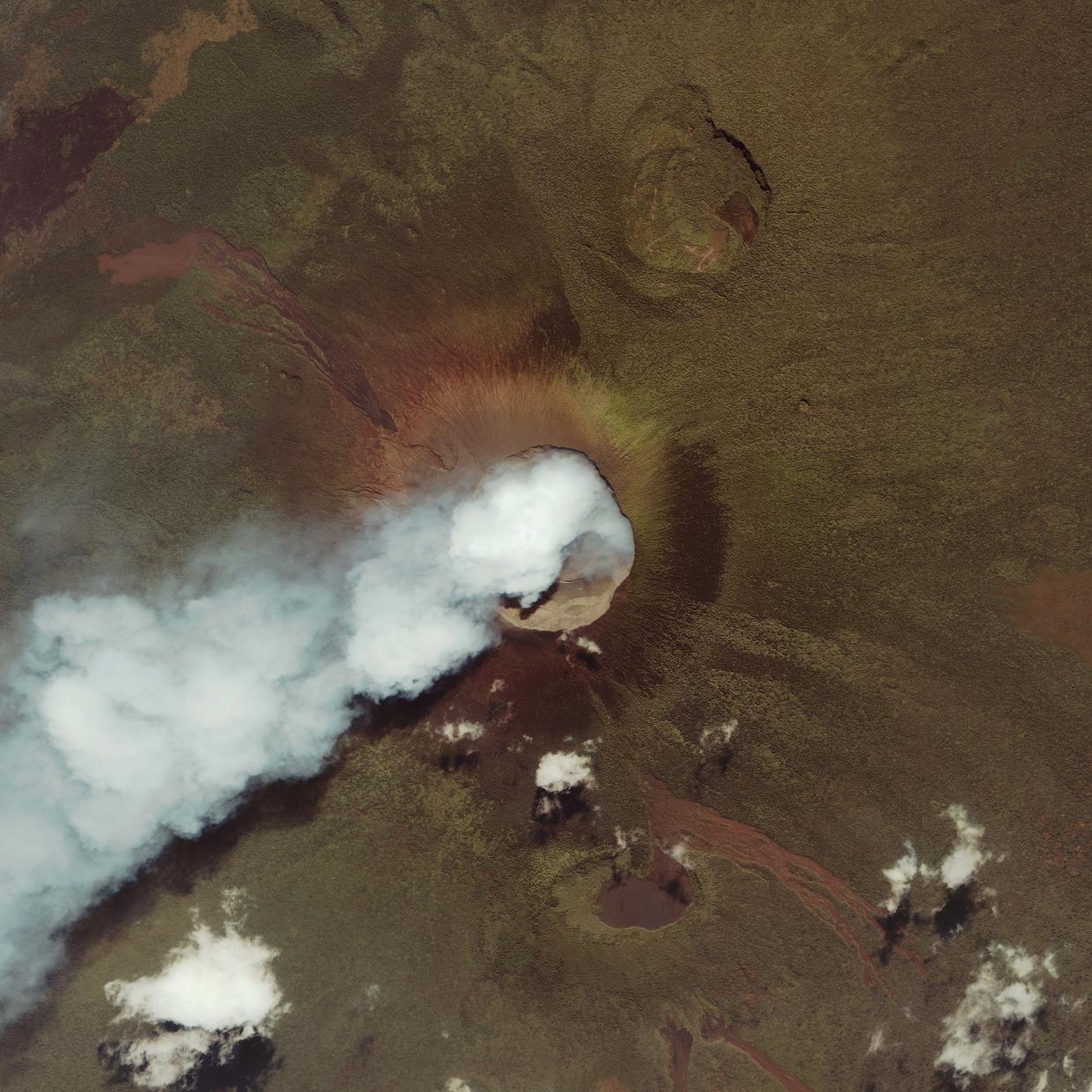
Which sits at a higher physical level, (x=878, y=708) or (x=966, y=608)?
(x=966, y=608)

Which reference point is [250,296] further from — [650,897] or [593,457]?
[650,897]

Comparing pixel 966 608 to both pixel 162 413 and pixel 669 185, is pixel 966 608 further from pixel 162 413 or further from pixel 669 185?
pixel 162 413

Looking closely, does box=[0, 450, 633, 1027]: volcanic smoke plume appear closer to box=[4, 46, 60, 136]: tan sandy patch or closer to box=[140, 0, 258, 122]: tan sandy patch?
box=[140, 0, 258, 122]: tan sandy patch

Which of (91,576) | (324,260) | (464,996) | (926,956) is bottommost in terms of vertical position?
(926,956)

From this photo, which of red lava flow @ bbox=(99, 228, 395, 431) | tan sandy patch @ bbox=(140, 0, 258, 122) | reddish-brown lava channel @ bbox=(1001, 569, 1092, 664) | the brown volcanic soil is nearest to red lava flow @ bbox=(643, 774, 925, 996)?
the brown volcanic soil

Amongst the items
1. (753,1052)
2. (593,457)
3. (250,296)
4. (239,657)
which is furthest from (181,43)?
(753,1052)

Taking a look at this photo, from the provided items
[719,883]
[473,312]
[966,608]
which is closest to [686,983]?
[719,883]
